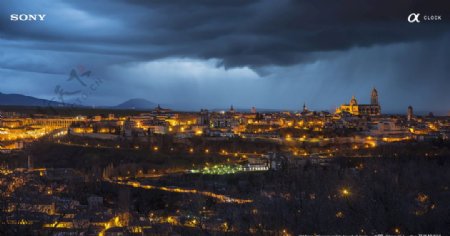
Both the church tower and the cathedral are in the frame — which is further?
the church tower

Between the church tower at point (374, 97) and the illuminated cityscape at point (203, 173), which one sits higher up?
the church tower at point (374, 97)

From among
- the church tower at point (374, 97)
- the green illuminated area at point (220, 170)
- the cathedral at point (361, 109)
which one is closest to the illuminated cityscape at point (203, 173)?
the green illuminated area at point (220, 170)

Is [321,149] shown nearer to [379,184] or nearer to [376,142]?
[376,142]

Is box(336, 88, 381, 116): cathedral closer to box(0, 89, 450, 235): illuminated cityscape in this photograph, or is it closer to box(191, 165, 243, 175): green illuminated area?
box(0, 89, 450, 235): illuminated cityscape

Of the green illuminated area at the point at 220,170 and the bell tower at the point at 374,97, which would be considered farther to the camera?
the bell tower at the point at 374,97

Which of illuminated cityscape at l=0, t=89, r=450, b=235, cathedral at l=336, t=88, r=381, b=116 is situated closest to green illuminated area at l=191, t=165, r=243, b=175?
illuminated cityscape at l=0, t=89, r=450, b=235

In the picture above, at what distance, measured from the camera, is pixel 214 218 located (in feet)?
37.7

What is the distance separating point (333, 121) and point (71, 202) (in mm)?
25497

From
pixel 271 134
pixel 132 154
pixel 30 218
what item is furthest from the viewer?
pixel 271 134

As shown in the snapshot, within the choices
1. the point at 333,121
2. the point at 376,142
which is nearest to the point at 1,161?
the point at 376,142

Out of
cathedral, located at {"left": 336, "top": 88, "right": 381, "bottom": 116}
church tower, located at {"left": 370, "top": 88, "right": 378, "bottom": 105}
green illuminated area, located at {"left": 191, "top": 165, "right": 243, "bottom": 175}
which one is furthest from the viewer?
church tower, located at {"left": 370, "top": 88, "right": 378, "bottom": 105}

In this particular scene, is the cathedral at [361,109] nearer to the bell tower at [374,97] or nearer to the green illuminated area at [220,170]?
the bell tower at [374,97]

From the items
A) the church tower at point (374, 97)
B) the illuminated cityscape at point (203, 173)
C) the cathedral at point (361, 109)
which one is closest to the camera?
the illuminated cityscape at point (203, 173)

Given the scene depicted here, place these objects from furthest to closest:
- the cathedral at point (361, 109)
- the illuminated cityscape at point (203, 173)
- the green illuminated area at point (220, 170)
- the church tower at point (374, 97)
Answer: the church tower at point (374, 97) → the cathedral at point (361, 109) → the green illuminated area at point (220, 170) → the illuminated cityscape at point (203, 173)
